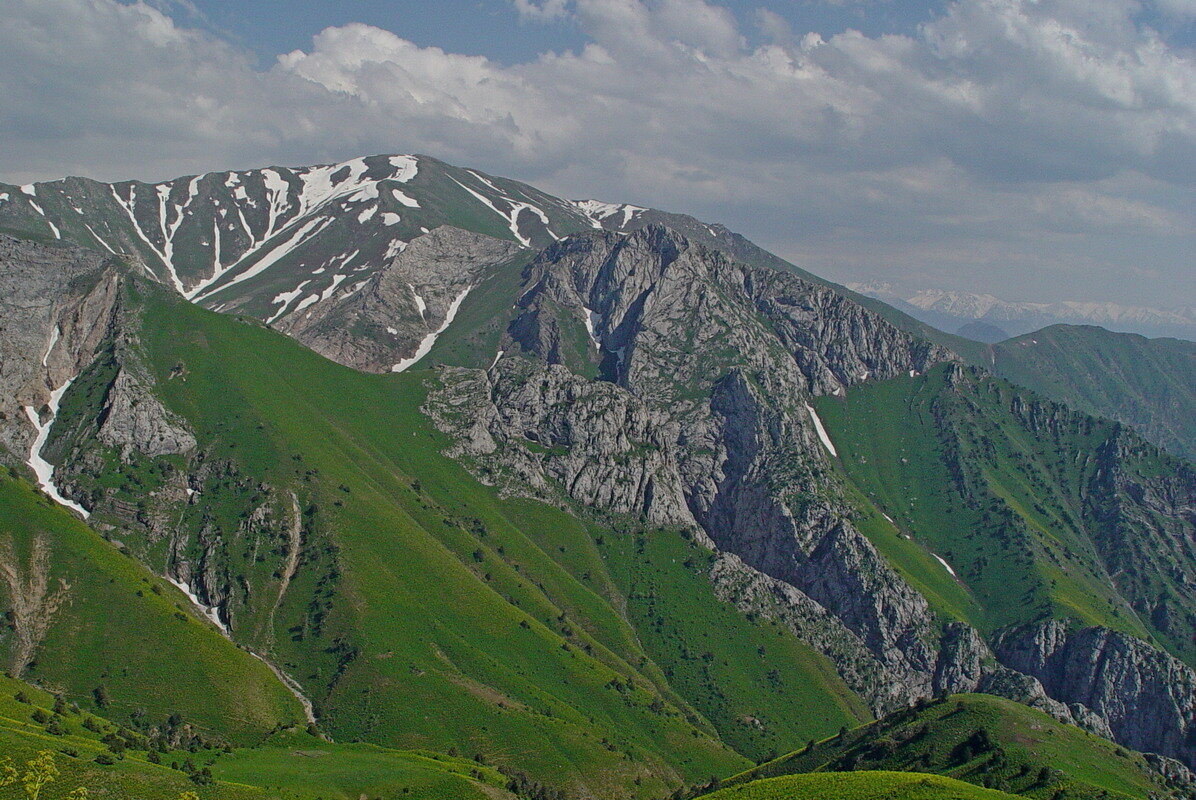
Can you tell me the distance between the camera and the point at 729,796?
13312 centimetres

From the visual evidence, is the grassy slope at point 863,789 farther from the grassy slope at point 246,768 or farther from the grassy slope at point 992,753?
the grassy slope at point 246,768

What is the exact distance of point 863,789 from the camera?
12488 centimetres

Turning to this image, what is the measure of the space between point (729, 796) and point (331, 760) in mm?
90803

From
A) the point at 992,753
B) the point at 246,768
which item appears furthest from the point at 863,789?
the point at 246,768

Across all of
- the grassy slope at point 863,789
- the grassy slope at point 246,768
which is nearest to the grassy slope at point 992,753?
the grassy slope at point 863,789

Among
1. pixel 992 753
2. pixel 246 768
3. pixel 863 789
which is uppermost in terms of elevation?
pixel 992 753

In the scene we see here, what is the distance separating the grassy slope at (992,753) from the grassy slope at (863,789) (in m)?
29.4

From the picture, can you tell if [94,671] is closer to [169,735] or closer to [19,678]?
[19,678]

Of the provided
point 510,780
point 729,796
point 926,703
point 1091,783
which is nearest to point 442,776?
point 510,780

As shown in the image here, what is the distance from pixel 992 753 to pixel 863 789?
1947 inches

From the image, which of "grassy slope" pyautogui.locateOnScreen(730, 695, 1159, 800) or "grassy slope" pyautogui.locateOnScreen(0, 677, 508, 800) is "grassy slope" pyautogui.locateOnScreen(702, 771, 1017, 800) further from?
"grassy slope" pyautogui.locateOnScreen(0, 677, 508, 800)

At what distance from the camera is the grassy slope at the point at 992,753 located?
497 feet

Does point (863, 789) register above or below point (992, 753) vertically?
below

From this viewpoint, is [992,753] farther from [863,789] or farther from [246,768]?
[246,768]
